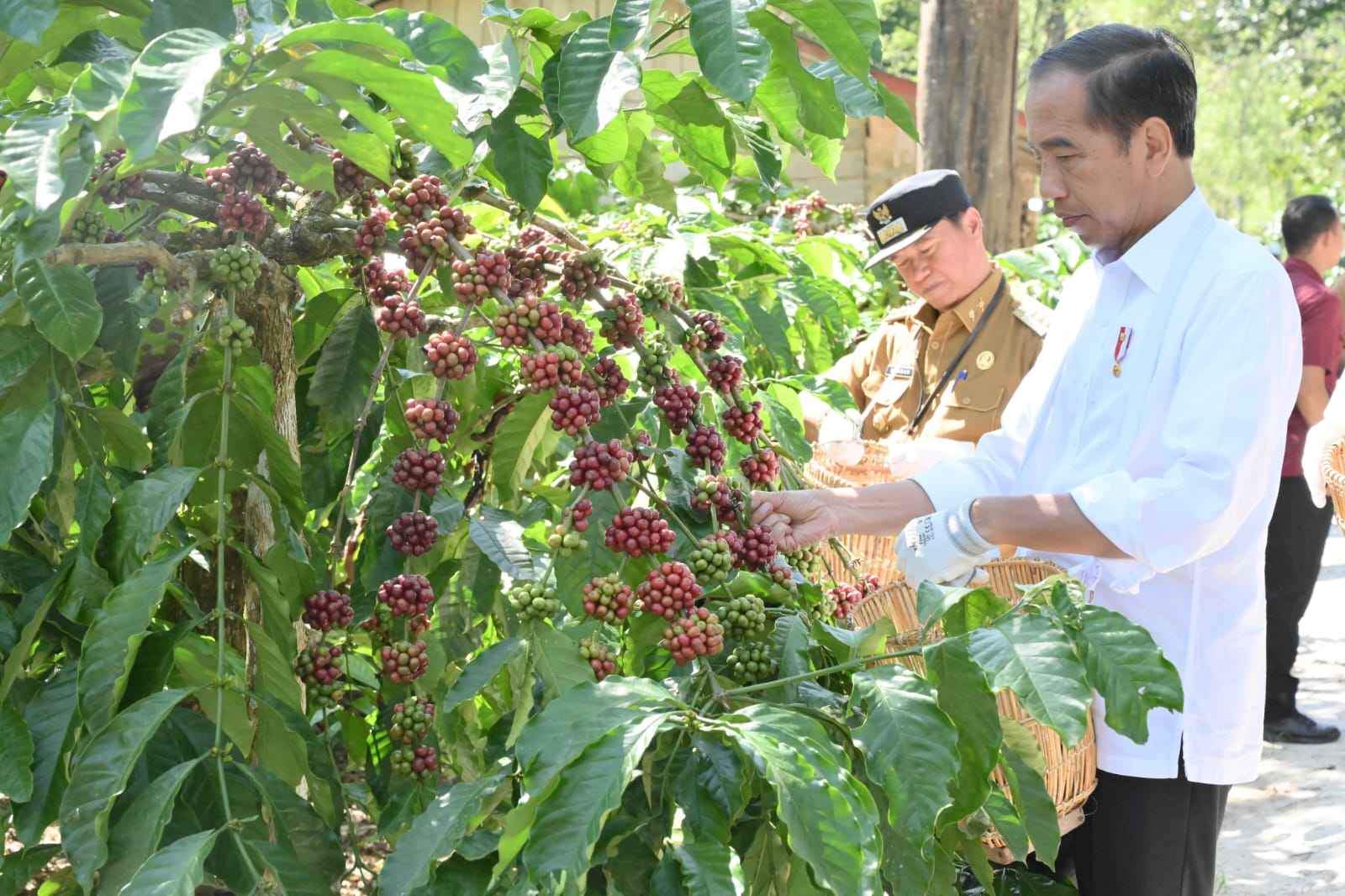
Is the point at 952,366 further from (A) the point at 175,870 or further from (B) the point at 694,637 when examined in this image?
(A) the point at 175,870

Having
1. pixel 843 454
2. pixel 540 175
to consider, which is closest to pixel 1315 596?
pixel 843 454

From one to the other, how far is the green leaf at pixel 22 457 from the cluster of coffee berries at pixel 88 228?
29 cm

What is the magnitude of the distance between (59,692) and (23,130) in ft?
2.27

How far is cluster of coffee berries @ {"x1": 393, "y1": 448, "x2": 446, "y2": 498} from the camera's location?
169cm

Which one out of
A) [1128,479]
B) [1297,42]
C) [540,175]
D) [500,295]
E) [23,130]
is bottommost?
[1297,42]

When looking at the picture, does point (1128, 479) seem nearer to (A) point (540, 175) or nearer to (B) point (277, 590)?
(A) point (540, 175)

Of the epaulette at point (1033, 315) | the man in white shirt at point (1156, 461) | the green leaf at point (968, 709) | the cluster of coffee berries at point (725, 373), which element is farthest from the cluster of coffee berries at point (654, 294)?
the epaulette at point (1033, 315)

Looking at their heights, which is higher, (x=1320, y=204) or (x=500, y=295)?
(x=500, y=295)

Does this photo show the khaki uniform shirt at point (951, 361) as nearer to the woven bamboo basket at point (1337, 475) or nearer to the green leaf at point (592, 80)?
the woven bamboo basket at point (1337, 475)

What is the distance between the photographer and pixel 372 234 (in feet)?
5.99

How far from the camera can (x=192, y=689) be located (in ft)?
4.88

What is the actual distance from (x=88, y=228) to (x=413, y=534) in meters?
0.62

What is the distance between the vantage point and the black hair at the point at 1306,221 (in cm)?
611

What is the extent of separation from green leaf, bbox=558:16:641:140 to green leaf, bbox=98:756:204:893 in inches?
31.3
